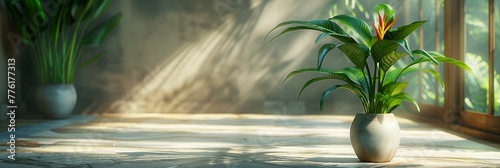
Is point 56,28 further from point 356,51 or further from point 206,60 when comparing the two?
point 356,51

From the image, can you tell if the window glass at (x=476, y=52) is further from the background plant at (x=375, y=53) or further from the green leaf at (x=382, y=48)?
the green leaf at (x=382, y=48)

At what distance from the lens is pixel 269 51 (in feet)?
18.4

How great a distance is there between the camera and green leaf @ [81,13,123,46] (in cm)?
521

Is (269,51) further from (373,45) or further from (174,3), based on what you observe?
(373,45)

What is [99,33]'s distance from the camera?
17.2 feet

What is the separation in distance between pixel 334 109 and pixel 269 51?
820 millimetres

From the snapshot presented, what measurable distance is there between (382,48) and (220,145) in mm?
1220

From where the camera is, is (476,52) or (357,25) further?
(476,52)

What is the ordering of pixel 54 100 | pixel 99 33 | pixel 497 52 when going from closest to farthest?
pixel 497 52 < pixel 54 100 < pixel 99 33

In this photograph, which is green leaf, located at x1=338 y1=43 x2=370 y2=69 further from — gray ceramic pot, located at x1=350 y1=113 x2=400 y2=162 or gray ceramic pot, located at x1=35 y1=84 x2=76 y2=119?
gray ceramic pot, located at x1=35 y1=84 x2=76 y2=119

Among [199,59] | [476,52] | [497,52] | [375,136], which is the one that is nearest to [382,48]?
[375,136]

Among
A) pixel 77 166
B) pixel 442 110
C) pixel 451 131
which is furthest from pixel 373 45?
pixel 442 110

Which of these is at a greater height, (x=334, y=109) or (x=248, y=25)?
(x=248, y=25)

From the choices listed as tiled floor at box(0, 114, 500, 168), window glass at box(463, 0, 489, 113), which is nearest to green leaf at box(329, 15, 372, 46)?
tiled floor at box(0, 114, 500, 168)
